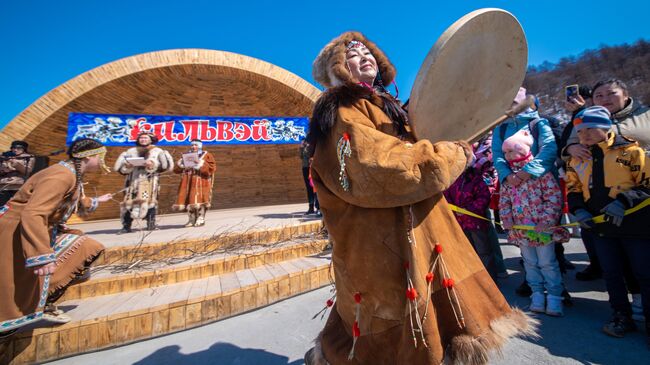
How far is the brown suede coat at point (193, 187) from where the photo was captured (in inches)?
237

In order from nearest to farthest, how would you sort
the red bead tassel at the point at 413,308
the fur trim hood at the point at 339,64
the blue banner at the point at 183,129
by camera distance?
the red bead tassel at the point at 413,308
the fur trim hood at the point at 339,64
the blue banner at the point at 183,129

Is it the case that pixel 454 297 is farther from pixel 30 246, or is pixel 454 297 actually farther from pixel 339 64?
pixel 30 246

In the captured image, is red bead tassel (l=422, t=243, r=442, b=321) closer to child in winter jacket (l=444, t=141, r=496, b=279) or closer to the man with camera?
child in winter jacket (l=444, t=141, r=496, b=279)

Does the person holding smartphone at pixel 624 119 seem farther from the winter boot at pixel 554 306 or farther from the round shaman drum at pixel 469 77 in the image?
the round shaman drum at pixel 469 77

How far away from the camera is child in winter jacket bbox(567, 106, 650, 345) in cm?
185

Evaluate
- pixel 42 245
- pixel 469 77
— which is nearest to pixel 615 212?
pixel 469 77

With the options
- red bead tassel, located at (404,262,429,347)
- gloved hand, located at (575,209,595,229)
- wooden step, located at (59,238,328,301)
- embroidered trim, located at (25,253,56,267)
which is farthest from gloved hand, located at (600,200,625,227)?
embroidered trim, located at (25,253,56,267)

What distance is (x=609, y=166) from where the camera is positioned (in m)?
1.99

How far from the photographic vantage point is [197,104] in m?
9.67

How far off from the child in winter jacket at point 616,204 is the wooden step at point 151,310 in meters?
Answer: 2.24

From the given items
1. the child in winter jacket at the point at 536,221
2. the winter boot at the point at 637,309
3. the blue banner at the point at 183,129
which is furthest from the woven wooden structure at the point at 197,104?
the winter boot at the point at 637,309

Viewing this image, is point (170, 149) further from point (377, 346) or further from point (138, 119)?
point (377, 346)

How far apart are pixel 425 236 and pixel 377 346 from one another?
0.44 meters

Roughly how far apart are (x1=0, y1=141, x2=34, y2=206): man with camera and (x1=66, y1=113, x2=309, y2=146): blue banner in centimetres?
233
